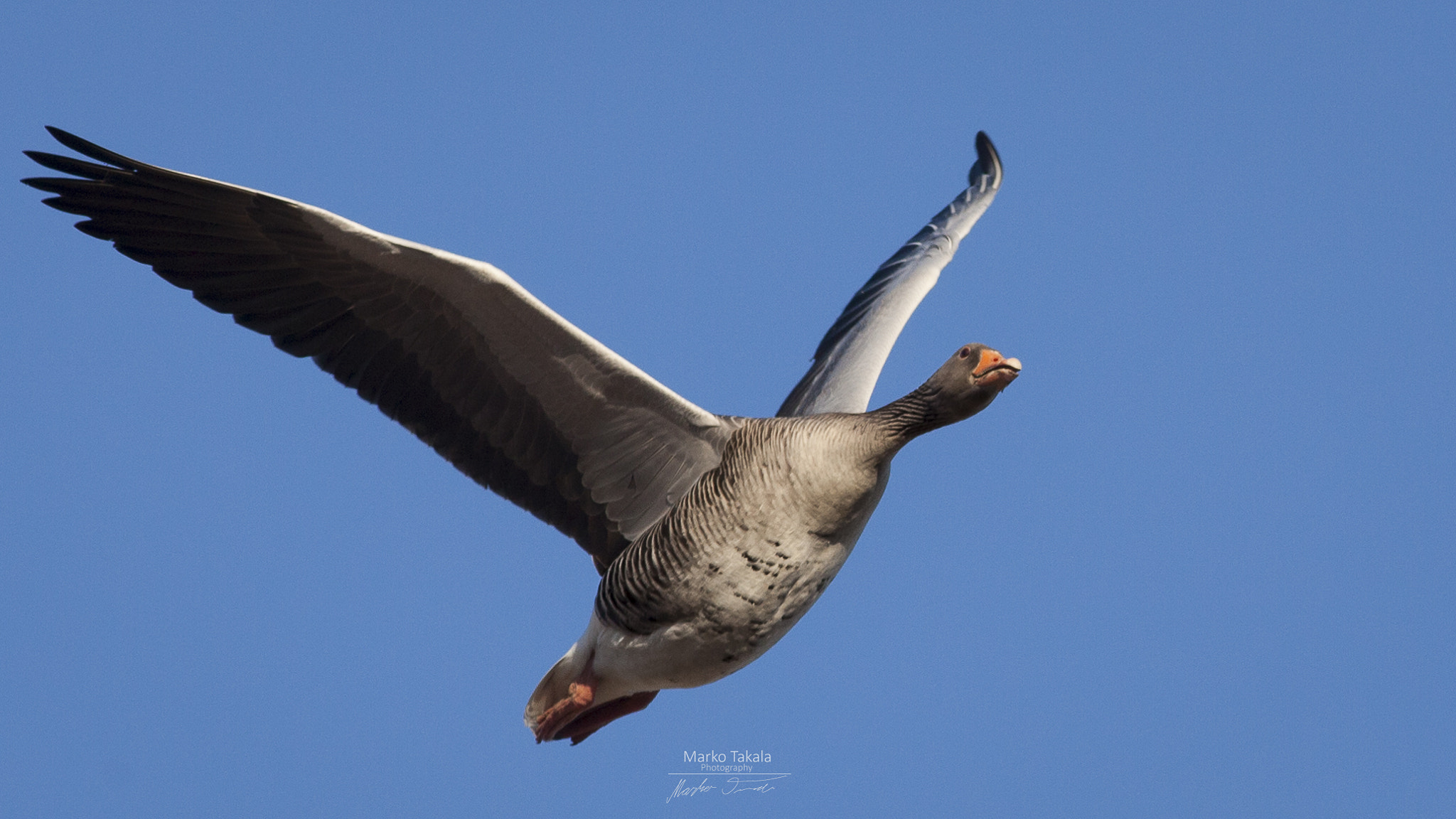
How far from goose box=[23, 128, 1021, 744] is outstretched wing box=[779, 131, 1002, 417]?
73.4 inches

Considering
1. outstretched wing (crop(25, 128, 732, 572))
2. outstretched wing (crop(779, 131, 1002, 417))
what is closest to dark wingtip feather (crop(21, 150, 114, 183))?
outstretched wing (crop(25, 128, 732, 572))

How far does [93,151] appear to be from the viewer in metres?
7.50

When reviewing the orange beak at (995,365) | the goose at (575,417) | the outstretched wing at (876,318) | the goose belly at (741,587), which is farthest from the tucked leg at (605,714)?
the orange beak at (995,365)

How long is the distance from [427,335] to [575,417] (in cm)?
102

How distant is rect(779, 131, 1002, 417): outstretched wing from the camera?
996cm

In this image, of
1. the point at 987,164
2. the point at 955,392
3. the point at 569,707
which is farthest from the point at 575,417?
the point at 987,164

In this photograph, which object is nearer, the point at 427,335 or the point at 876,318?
the point at 427,335

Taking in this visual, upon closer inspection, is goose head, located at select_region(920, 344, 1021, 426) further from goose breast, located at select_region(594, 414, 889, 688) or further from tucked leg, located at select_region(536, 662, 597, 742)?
tucked leg, located at select_region(536, 662, 597, 742)

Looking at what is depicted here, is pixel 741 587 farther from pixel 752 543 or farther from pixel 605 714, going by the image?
pixel 605 714

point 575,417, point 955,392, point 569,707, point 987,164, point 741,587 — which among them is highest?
point 987,164

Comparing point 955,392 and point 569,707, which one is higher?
point 955,392

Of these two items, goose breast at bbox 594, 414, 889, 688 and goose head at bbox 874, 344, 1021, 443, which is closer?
goose head at bbox 874, 344, 1021, 443

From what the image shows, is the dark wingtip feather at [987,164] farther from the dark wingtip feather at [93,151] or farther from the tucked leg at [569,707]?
the dark wingtip feather at [93,151]

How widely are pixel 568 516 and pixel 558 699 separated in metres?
1.25
